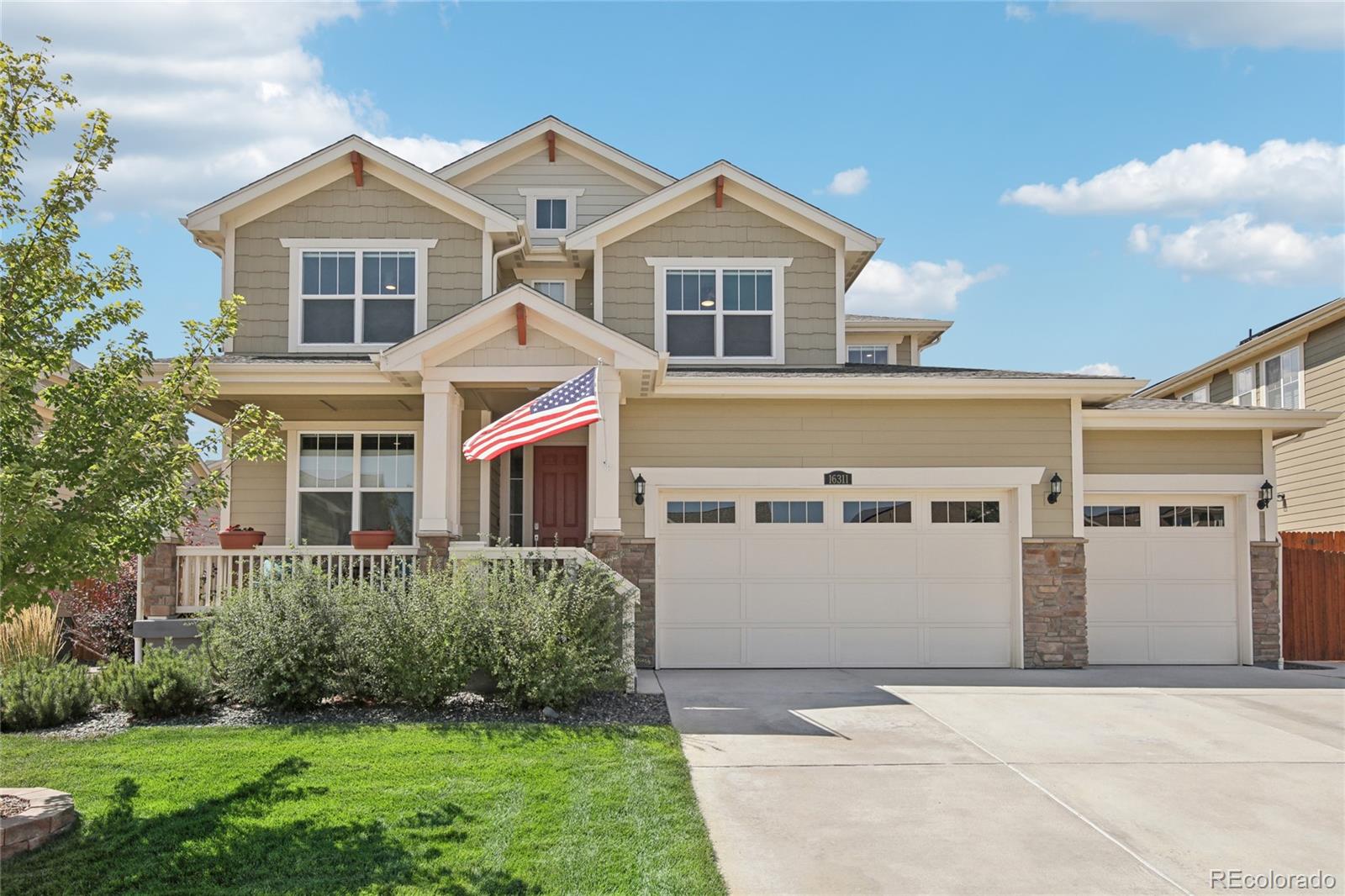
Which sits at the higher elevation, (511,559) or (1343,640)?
(511,559)

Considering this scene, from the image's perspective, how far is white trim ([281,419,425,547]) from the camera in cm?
1390

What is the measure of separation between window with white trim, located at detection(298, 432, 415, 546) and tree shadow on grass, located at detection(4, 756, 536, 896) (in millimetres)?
7256

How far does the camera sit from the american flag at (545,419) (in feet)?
34.3

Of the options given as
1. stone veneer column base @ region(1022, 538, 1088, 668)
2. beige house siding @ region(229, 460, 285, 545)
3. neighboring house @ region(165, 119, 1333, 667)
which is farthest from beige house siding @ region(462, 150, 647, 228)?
stone veneer column base @ region(1022, 538, 1088, 668)

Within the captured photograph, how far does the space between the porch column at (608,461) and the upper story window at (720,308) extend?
112 inches

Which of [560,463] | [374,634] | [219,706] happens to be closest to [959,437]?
[560,463]

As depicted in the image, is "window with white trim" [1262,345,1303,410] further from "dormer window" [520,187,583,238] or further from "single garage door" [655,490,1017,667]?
"dormer window" [520,187,583,238]

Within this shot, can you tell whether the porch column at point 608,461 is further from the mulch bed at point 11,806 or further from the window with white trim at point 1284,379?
the window with white trim at point 1284,379

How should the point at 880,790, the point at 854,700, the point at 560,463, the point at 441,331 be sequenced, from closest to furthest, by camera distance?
the point at 880,790 → the point at 854,700 → the point at 441,331 → the point at 560,463

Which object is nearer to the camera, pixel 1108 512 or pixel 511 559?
pixel 511 559

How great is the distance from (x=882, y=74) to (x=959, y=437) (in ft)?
15.2

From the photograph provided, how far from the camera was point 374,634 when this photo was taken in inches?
365

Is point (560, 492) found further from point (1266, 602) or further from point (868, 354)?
point (868, 354)

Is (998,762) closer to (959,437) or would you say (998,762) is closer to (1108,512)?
(959,437)
